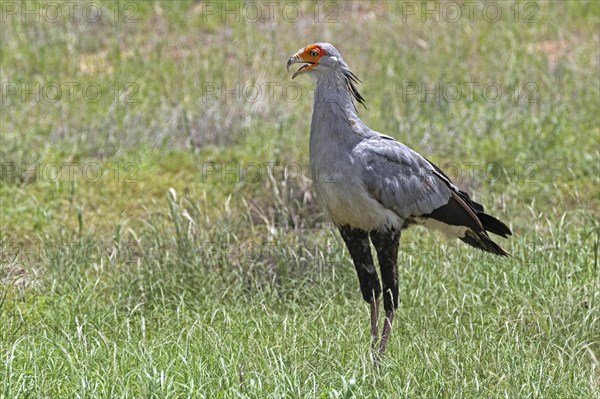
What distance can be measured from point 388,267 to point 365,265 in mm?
148

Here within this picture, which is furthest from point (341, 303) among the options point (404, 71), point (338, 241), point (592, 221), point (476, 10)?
point (476, 10)

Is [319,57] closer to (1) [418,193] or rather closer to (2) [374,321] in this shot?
(1) [418,193]

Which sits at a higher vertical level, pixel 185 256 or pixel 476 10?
pixel 476 10

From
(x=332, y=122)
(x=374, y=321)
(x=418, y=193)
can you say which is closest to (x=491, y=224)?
(x=418, y=193)

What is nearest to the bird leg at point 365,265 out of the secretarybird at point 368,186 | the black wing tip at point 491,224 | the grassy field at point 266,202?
the secretarybird at point 368,186

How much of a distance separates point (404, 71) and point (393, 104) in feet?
2.90

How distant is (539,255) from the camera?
686 cm

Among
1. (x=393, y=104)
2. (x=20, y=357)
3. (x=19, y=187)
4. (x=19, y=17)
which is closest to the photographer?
(x=20, y=357)

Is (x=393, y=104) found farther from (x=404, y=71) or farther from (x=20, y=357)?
(x=20, y=357)

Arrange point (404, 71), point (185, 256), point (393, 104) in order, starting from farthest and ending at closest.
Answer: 1. point (404, 71)
2. point (393, 104)
3. point (185, 256)

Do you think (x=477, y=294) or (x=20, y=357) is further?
(x=477, y=294)

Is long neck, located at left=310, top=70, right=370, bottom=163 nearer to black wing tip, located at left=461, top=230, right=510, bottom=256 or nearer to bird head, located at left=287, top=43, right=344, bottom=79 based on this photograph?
bird head, located at left=287, top=43, right=344, bottom=79

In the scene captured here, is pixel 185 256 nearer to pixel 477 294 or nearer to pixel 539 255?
pixel 477 294

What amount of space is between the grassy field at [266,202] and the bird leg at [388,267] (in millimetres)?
173
